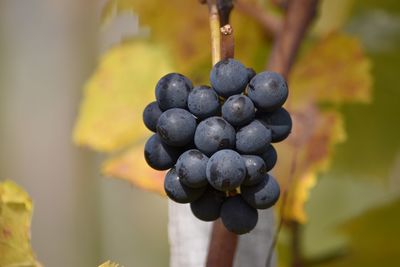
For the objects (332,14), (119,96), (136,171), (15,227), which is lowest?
(15,227)

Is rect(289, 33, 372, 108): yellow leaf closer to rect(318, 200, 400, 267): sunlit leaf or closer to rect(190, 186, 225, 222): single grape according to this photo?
rect(318, 200, 400, 267): sunlit leaf

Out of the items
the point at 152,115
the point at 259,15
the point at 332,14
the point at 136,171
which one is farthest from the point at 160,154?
the point at 332,14

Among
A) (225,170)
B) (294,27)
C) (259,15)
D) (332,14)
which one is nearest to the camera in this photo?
(225,170)

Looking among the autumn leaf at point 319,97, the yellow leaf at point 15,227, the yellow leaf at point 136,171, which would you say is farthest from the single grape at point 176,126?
the autumn leaf at point 319,97

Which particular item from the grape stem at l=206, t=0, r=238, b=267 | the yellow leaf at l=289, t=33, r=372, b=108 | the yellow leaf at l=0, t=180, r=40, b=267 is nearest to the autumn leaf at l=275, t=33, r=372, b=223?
the yellow leaf at l=289, t=33, r=372, b=108

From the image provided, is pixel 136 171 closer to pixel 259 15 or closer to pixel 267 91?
pixel 259 15

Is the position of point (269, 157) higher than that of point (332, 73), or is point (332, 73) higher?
point (332, 73)

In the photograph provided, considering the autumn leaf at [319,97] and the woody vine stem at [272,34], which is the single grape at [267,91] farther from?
the autumn leaf at [319,97]
